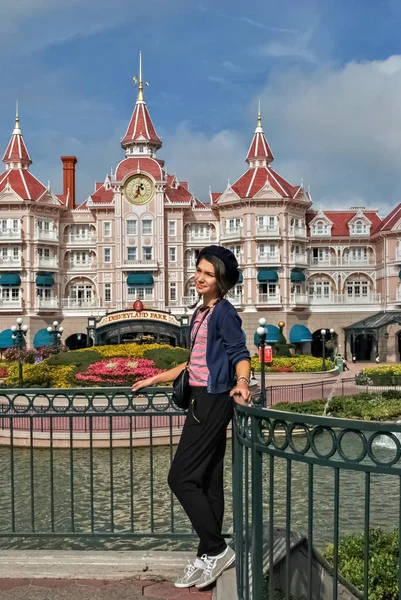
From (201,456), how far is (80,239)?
4840 centimetres

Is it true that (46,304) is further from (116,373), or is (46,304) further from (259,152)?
(116,373)

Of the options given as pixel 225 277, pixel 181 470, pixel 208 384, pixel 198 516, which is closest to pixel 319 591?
pixel 198 516

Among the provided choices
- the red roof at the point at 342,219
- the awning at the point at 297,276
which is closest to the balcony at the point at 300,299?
the awning at the point at 297,276

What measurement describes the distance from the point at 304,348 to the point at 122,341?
46.6ft

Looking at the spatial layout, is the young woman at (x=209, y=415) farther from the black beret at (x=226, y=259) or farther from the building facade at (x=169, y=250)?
the building facade at (x=169, y=250)

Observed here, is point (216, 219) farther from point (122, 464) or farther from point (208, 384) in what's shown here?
point (208, 384)

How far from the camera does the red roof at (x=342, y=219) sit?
5338 centimetres


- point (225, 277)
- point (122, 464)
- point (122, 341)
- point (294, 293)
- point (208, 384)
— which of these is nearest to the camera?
point (208, 384)

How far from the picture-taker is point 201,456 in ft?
14.8

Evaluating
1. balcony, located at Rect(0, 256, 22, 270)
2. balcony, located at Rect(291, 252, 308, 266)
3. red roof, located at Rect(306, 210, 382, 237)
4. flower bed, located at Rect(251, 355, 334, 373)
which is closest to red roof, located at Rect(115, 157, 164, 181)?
balcony, located at Rect(0, 256, 22, 270)

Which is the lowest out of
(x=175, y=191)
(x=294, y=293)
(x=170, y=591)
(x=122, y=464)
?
(x=122, y=464)

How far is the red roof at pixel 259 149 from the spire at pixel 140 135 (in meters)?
7.54

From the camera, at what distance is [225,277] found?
4.78 meters

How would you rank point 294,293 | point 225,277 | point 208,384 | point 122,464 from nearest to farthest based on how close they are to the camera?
point 208,384 → point 225,277 → point 122,464 → point 294,293
